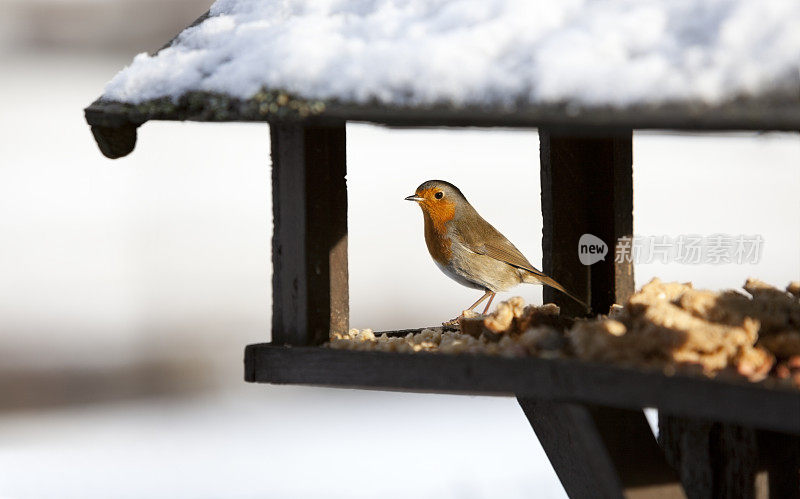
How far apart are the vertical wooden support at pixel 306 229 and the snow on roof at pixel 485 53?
260mm

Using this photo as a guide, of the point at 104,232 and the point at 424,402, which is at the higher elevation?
the point at 104,232

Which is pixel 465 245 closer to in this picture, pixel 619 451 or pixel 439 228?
pixel 439 228

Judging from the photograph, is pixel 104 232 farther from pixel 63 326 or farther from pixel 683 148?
pixel 683 148

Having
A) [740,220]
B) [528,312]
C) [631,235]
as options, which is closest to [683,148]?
[740,220]

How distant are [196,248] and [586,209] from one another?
6.05 meters

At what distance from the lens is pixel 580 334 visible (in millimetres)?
2289

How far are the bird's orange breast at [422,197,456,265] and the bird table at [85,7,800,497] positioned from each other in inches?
12.1

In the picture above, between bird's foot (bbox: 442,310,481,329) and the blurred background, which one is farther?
the blurred background

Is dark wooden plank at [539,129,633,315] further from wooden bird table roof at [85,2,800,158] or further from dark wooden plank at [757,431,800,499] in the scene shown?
wooden bird table roof at [85,2,800,158]

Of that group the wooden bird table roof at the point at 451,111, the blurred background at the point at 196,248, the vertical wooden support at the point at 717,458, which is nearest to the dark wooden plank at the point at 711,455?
the vertical wooden support at the point at 717,458

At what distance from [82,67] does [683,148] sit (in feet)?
14.8

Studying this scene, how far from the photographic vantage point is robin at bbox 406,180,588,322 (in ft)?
11.4

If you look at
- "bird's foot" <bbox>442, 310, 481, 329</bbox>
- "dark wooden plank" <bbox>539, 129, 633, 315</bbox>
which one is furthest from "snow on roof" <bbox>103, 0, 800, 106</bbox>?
"dark wooden plank" <bbox>539, 129, 633, 315</bbox>

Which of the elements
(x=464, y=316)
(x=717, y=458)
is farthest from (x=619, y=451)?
(x=464, y=316)
